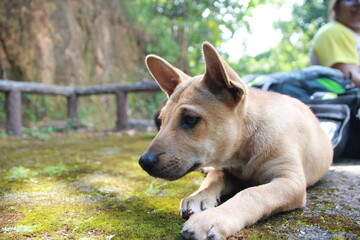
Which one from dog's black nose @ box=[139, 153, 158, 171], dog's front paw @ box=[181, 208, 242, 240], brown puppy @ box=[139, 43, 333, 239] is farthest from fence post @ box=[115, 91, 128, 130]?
dog's front paw @ box=[181, 208, 242, 240]

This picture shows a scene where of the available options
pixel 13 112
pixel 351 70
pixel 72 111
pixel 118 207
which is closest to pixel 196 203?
pixel 118 207

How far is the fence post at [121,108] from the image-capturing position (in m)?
9.19

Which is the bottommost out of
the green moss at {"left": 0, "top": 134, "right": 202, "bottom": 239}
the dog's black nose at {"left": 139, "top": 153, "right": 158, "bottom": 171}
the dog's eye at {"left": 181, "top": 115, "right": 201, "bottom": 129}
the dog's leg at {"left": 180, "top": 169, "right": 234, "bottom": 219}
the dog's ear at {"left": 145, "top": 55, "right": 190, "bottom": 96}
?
the green moss at {"left": 0, "top": 134, "right": 202, "bottom": 239}

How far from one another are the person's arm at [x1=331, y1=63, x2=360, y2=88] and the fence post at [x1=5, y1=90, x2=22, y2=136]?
656 cm

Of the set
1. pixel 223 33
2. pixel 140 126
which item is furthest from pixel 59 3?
pixel 223 33

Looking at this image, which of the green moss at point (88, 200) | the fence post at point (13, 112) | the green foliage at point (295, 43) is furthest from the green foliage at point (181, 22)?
the green moss at point (88, 200)

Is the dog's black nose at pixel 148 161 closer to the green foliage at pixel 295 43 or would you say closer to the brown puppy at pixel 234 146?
the brown puppy at pixel 234 146

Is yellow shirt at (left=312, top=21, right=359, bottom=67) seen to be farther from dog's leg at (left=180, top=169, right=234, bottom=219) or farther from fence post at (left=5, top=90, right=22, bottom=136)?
fence post at (left=5, top=90, right=22, bottom=136)

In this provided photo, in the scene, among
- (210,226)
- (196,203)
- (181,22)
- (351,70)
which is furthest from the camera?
(181,22)

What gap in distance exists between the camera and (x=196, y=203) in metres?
2.09

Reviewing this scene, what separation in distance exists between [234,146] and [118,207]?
0.94 metres

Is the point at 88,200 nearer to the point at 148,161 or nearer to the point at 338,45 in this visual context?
the point at 148,161

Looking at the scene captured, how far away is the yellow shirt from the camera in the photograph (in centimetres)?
472

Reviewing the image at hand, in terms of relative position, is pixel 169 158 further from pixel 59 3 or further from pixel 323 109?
pixel 59 3
